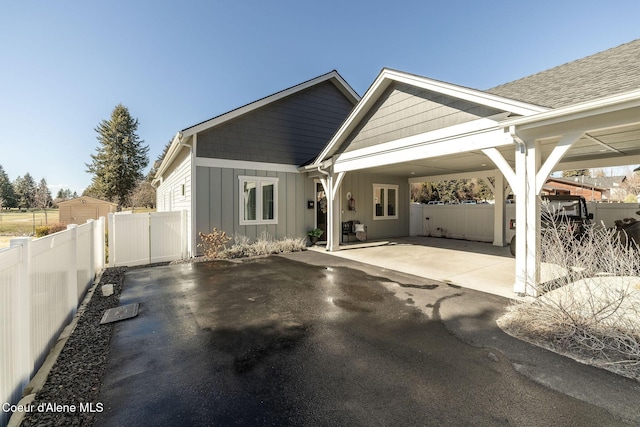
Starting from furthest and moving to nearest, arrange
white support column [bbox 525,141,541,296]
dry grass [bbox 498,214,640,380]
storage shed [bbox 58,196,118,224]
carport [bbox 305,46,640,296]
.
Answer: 1. storage shed [bbox 58,196,118,224]
2. white support column [bbox 525,141,541,296]
3. carport [bbox 305,46,640,296]
4. dry grass [bbox 498,214,640,380]

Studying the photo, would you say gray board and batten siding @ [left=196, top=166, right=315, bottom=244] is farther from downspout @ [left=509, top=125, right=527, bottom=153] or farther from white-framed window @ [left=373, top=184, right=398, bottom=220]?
downspout @ [left=509, top=125, right=527, bottom=153]

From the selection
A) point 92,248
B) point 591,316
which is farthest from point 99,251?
point 591,316

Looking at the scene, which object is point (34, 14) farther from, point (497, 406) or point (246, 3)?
point (497, 406)

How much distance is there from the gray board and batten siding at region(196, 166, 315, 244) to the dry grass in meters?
7.76

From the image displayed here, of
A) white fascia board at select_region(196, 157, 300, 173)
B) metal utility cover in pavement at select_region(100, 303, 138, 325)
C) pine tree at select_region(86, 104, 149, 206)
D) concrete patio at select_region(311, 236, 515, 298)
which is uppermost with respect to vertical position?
pine tree at select_region(86, 104, 149, 206)

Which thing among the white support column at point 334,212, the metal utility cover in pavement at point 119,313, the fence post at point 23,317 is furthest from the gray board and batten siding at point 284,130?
the fence post at point 23,317

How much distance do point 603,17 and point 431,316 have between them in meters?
9.99

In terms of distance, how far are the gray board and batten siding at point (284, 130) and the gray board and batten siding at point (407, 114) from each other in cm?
266

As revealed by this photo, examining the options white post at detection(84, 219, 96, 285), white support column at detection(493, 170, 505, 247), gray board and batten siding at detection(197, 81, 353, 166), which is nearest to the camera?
white post at detection(84, 219, 96, 285)

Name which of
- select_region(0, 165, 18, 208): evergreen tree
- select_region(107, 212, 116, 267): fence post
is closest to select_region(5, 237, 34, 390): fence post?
select_region(107, 212, 116, 267): fence post

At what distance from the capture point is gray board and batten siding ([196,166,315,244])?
8.87 meters

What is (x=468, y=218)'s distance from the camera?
12.5 metres

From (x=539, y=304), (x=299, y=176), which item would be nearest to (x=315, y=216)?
(x=299, y=176)

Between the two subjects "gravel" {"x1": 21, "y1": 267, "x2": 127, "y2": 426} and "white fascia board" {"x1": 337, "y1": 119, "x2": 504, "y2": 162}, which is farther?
"white fascia board" {"x1": 337, "y1": 119, "x2": 504, "y2": 162}
